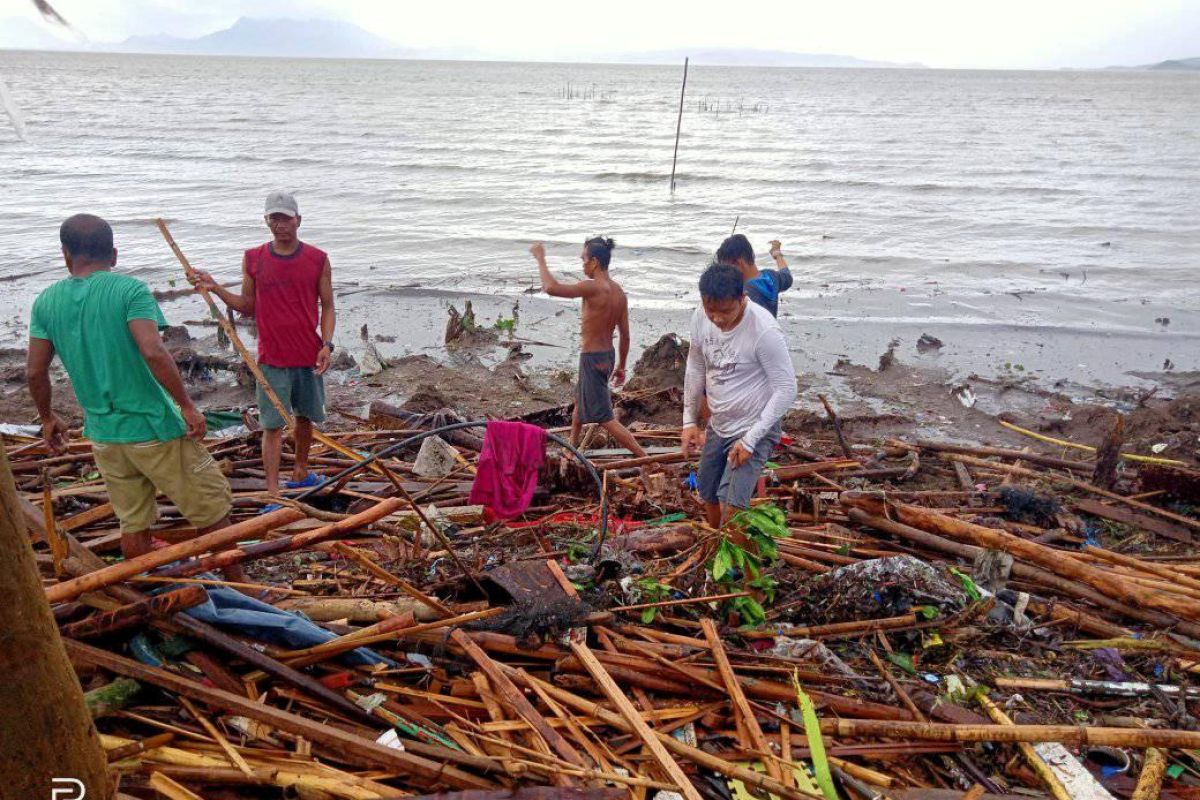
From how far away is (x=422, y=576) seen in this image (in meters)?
4.49

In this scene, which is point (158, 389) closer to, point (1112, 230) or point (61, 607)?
point (61, 607)

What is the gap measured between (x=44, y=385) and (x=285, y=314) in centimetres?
188

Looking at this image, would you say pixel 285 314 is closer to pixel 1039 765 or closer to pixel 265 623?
pixel 265 623

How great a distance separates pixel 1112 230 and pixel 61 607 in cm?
2472

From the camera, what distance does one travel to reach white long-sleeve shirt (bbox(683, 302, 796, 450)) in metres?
4.47

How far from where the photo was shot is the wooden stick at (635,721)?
2.86 metres

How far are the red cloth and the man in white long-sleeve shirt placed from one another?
123 cm

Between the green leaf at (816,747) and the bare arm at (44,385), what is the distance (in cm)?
406

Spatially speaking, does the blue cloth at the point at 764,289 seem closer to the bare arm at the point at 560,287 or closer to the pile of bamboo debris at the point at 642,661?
the bare arm at the point at 560,287

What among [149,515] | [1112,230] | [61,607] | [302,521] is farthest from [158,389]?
[1112,230]

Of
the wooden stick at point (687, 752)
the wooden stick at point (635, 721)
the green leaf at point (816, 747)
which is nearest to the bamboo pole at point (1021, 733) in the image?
the green leaf at point (816, 747)

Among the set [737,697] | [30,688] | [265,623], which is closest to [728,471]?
[737,697]

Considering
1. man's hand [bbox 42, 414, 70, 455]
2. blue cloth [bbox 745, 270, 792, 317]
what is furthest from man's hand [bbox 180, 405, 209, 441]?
blue cloth [bbox 745, 270, 792, 317]

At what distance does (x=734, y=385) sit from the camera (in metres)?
4.64
